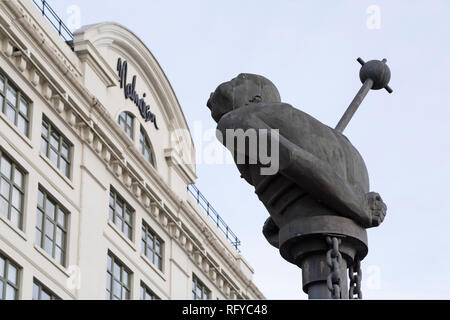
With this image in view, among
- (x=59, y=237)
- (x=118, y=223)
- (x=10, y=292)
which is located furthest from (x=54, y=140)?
(x=10, y=292)

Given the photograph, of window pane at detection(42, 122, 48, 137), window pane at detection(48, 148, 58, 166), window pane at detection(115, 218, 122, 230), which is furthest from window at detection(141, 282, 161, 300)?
window pane at detection(42, 122, 48, 137)

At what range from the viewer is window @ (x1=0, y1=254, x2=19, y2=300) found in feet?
107

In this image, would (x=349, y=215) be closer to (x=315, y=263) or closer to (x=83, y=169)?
(x=315, y=263)

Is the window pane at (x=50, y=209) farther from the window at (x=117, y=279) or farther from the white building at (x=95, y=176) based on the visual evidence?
the window at (x=117, y=279)

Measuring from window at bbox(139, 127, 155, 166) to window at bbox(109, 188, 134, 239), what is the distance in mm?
3005

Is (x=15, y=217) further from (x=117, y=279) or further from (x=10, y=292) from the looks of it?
(x=117, y=279)

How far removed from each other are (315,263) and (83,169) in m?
35.9

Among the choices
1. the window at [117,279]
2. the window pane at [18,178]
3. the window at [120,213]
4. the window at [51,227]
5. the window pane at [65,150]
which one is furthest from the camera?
the window at [120,213]

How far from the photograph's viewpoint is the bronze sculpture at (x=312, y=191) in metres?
4.87

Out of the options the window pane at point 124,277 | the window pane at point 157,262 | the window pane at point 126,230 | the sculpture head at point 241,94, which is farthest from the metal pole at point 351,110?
the window pane at point 157,262

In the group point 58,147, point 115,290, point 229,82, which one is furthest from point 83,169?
point 229,82

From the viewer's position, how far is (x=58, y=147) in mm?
39188

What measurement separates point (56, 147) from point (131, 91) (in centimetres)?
621

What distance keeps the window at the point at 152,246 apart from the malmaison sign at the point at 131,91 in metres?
4.39
